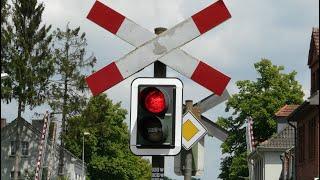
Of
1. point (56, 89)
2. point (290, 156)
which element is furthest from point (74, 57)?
point (290, 156)

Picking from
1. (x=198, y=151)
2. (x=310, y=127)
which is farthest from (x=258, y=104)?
(x=198, y=151)

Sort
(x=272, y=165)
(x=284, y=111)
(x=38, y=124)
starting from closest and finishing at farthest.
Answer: (x=284, y=111) → (x=272, y=165) → (x=38, y=124)

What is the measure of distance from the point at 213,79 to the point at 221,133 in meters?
4.04

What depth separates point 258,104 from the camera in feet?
231

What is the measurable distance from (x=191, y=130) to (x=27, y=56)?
195 feet

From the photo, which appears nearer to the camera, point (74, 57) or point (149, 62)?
point (149, 62)

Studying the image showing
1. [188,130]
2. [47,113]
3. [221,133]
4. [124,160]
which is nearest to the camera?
[188,130]

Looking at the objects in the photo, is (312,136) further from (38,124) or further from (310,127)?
(38,124)

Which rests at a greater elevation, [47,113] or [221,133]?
[47,113]

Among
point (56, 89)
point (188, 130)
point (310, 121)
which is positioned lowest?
point (188, 130)

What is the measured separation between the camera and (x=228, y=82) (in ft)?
20.3

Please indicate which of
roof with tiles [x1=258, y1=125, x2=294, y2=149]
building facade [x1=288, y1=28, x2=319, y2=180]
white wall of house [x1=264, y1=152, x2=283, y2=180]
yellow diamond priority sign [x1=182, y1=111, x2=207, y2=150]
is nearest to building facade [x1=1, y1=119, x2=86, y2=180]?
white wall of house [x1=264, y1=152, x2=283, y2=180]

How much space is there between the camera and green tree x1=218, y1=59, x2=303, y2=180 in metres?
70.5

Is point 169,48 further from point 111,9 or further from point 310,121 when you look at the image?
point 310,121
